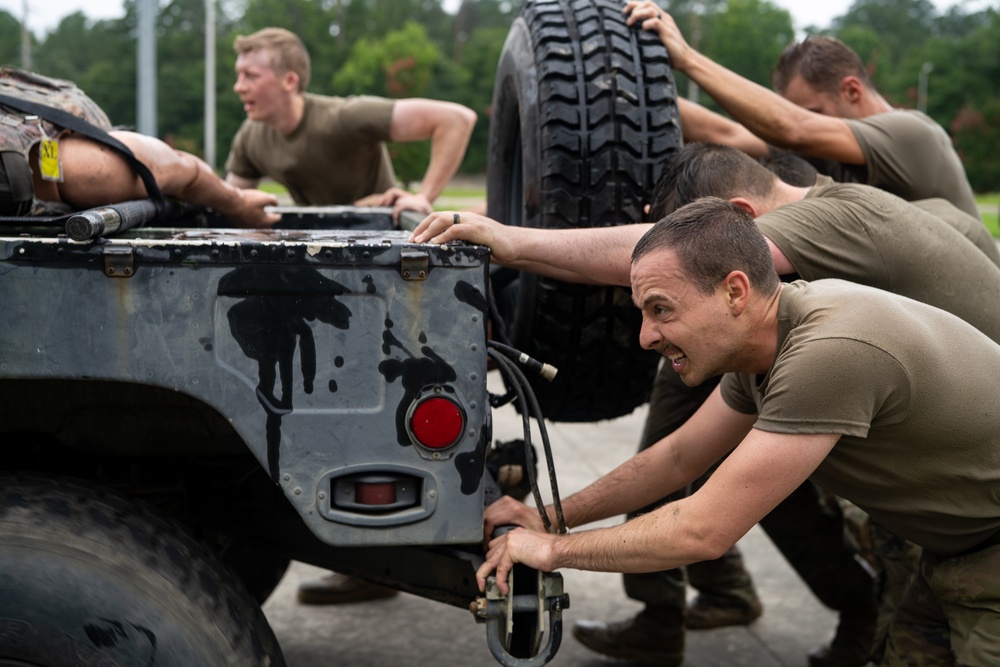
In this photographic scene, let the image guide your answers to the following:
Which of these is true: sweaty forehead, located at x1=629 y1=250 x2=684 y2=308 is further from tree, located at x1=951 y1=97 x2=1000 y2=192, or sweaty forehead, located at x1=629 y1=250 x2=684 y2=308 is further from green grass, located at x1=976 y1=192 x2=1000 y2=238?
tree, located at x1=951 y1=97 x2=1000 y2=192

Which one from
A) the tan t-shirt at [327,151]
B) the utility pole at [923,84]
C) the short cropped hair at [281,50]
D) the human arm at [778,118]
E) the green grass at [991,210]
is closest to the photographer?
the human arm at [778,118]

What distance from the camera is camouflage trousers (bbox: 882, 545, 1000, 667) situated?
8.39ft

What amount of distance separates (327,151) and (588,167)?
2635mm

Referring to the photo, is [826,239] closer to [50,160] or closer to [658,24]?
[658,24]

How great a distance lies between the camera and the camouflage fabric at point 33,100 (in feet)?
8.41

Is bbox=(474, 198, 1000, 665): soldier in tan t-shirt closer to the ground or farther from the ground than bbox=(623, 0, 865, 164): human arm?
closer to the ground

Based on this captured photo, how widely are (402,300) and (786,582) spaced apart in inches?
123

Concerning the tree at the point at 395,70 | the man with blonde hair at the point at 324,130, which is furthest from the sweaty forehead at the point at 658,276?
the tree at the point at 395,70

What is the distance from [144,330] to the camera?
2.06 metres

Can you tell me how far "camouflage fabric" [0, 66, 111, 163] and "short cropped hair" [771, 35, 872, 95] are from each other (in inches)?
91.9

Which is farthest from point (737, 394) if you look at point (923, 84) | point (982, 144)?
point (923, 84)

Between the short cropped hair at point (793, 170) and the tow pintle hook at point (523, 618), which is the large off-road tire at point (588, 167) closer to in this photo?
the short cropped hair at point (793, 170)

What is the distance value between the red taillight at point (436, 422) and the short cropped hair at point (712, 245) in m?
0.55

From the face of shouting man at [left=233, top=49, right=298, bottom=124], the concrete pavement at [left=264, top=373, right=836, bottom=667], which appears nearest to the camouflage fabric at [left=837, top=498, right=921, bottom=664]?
the concrete pavement at [left=264, top=373, right=836, bottom=667]
